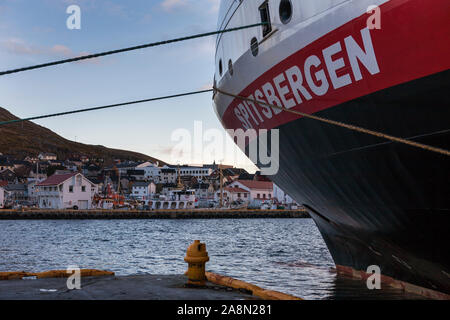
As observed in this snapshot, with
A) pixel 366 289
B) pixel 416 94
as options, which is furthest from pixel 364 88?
pixel 366 289

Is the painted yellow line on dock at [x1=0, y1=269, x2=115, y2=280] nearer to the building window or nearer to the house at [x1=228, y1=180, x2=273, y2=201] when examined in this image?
the building window

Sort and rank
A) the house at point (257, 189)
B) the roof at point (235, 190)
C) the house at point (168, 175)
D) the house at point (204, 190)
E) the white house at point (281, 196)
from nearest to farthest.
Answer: the white house at point (281, 196) < the roof at point (235, 190) < the house at point (257, 189) < the house at point (204, 190) < the house at point (168, 175)


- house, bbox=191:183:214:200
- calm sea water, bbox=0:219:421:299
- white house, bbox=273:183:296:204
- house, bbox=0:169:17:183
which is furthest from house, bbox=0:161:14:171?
calm sea water, bbox=0:219:421:299

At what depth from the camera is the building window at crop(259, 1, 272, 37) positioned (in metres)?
7.00

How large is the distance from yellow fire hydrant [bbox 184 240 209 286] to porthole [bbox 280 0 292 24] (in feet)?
12.1

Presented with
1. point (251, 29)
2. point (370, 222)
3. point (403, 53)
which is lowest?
point (370, 222)

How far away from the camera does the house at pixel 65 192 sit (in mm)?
79387

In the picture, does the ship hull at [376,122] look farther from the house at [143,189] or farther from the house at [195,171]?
the house at [195,171]

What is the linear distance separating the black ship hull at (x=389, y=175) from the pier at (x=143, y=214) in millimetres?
70820

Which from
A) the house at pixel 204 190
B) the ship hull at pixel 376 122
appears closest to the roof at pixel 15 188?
the house at pixel 204 190

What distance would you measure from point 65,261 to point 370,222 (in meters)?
20.1
